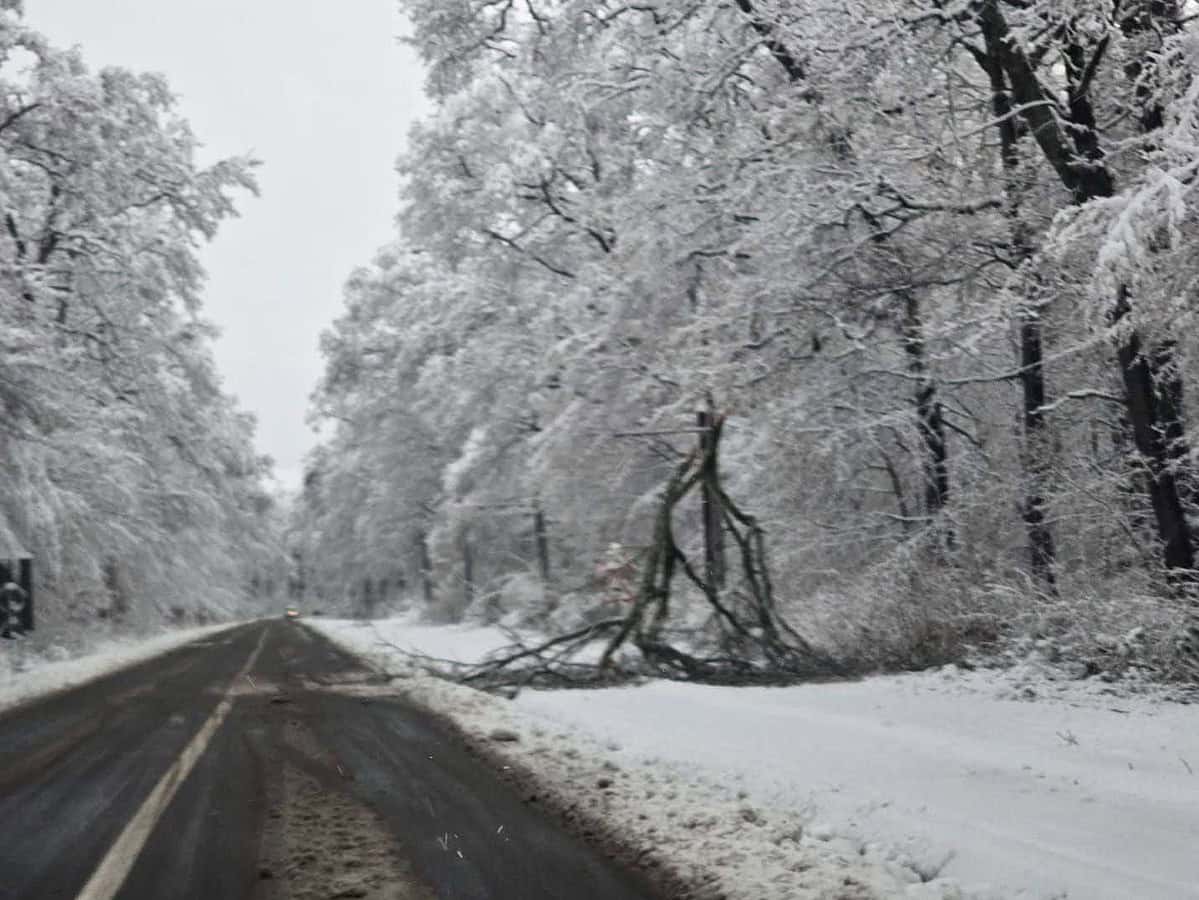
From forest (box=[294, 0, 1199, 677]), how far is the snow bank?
3198 mm

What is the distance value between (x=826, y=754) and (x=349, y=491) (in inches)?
1608

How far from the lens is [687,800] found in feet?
22.0

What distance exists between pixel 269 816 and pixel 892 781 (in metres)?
4.17

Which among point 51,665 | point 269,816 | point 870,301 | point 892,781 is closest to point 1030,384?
point 870,301

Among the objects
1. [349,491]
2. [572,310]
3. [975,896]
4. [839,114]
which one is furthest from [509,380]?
[349,491]

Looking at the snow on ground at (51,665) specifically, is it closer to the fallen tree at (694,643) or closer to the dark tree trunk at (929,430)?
the fallen tree at (694,643)

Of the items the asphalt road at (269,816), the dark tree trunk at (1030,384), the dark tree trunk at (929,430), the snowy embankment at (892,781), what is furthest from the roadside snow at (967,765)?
the dark tree trunk at (929,430)

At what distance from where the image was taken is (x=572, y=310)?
18469 millimetres

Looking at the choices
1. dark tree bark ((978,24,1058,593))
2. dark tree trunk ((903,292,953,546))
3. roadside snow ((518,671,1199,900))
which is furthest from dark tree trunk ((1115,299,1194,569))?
dark tree trunk ((903,292,953,546))

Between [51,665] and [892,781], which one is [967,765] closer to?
[892,781]

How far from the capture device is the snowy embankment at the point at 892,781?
201 inches

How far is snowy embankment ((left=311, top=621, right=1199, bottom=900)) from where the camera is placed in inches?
201

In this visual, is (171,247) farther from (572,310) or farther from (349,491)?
(349,491)

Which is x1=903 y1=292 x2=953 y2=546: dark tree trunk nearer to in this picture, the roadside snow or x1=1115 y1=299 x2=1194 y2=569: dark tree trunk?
x1=1115 y1=299 x2=1194 y2=569: dark tree trunk
